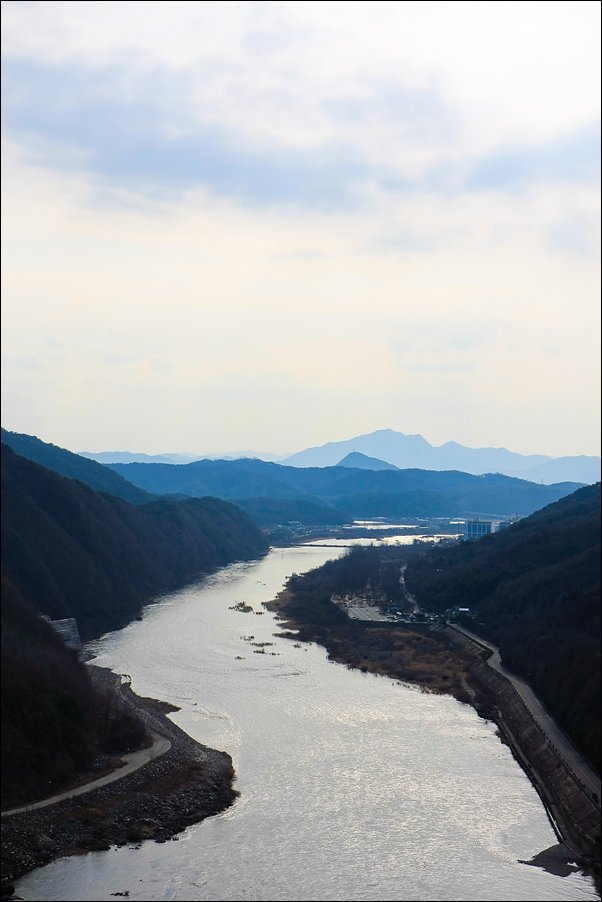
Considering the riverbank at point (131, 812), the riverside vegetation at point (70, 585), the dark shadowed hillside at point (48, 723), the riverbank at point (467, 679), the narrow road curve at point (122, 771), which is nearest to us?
the riverbank at point (131, 812)

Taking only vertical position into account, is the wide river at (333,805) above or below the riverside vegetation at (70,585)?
below

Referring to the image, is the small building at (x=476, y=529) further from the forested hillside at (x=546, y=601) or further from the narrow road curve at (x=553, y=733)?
the narrow road curve at (x=553, y=733)

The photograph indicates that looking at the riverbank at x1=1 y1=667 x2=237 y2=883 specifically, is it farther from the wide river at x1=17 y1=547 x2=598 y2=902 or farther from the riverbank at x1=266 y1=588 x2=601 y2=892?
the riverbank at x1=266 y1=588 x2=601 y2=892

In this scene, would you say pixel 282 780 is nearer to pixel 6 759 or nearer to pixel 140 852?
pixel 140 852

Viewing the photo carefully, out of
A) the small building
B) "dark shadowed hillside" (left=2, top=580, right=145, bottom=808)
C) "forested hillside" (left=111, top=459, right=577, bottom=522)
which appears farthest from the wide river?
"forested hillside" (left=111, top=459, right=577, bottom=522)

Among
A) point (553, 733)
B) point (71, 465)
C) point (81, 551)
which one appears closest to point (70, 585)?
point (81, 551)

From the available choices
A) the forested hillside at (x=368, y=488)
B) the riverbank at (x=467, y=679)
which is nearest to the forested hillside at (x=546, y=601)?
the riverbank at (x=467, y=679)
